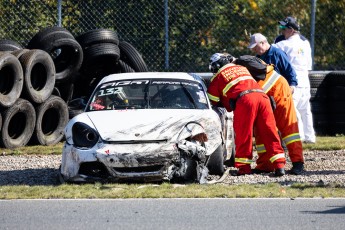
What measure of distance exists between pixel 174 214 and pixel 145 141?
79.8 inches

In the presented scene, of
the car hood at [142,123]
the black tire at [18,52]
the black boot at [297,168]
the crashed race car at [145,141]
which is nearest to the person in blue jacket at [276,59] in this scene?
the black boot at [297,168]

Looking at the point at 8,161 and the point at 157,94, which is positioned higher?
the point at 157,94

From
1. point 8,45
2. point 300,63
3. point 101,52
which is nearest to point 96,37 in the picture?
point 101,52

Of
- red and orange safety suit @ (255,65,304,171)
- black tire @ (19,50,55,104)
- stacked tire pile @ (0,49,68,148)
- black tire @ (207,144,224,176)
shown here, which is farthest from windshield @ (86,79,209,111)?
black tire @ (19,50,55,104)

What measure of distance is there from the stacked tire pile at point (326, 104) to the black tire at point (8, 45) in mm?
5240

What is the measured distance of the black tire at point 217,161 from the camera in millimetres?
11781

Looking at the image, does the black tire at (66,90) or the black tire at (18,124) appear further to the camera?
the black tire at (66,90)

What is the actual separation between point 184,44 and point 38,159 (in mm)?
5101

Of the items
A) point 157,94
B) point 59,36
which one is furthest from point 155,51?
point 157,94

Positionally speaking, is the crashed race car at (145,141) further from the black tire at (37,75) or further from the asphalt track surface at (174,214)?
the black tire at (37,75)

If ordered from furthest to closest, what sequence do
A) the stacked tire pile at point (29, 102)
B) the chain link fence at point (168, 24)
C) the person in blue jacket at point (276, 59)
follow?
the chain link fence at point (168, 24)
the stacked tire pile at point (29, 102)
the person in blue jacket at point (276, 59)

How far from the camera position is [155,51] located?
18359mm

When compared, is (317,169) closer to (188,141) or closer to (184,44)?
(188,141)

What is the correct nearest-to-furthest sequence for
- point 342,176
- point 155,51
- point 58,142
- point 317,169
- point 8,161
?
point 342,176 < point 317,169 < point 8,161 < point 58,142 < point 155,51
